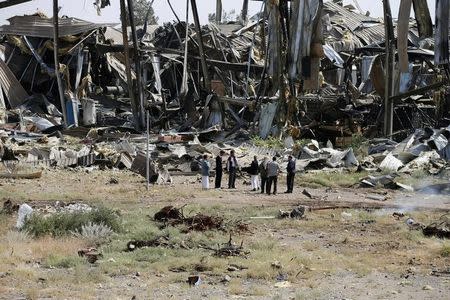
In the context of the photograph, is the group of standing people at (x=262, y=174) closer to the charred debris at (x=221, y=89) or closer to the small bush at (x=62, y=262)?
the charred debris at (x=221, y=89)

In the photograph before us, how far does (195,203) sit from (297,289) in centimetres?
718

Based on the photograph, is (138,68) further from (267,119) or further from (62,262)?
(62,262)

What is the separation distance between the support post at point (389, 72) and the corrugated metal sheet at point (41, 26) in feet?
44.9

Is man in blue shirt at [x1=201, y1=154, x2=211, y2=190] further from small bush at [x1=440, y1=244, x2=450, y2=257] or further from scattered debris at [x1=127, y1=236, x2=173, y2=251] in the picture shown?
small bush at [x1=440, y1=244, x2=450, y2=257]

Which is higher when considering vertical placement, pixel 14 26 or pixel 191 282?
pixel 14 26

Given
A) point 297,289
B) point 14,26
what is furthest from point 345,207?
point 14,26

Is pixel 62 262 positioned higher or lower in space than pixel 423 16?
lower

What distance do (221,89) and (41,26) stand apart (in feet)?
27.8

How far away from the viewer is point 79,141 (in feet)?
88.5

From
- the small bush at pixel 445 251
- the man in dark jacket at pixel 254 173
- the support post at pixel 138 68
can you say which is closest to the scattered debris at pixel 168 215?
the small bush at pixel 445 251

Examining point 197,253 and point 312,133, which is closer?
point 197,253

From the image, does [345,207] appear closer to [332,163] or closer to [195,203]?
[195,203]

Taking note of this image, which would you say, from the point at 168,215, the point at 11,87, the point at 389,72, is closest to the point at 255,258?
the point at 168,215

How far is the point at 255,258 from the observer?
1156cm
